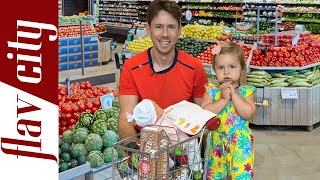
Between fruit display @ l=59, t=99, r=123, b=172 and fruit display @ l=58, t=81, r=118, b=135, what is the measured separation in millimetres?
268

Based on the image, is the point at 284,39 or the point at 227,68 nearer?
the point at 227,68

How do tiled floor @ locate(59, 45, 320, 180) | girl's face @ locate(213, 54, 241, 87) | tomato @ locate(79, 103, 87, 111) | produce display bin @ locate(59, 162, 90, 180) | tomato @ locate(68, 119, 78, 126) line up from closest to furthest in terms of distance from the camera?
girl's face @ locate(213, 54, 241, 87)
produce display bin @ locate(59, 162, 90, 180)
tomato @ locate(68, 119, 78, 126)
tomato @ locate(79, 103, 87, 111)
tiled floor @ locate(59, 45, 320, 180)

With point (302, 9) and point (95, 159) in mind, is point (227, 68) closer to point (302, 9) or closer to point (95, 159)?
point (95, 159)

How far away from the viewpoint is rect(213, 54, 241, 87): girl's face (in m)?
2.54

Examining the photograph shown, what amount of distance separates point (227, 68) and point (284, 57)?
431 centimetres

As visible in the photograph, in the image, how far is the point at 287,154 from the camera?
5.77 metres

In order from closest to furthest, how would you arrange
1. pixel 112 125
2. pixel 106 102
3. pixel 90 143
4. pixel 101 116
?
pixel 90 143, pixel 112 125, pixel 101 116, pixel 106 102

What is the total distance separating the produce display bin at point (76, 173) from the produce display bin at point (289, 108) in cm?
377

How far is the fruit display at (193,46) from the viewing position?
8.12m

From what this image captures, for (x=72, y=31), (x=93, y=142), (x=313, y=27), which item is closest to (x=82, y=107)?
(x=93, y=142)

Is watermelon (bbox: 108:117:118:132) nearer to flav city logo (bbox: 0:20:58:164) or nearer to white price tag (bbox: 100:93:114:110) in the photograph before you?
white price tag (bbox: 100:93:114:110)

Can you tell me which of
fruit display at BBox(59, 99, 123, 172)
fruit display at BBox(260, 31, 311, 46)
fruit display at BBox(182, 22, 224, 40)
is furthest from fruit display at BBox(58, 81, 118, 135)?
fruit display at BBox(182, 22, 224, 40)

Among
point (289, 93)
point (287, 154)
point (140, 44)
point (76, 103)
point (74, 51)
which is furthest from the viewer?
point (74, 51)

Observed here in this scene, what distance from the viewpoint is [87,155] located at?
3586 mm
